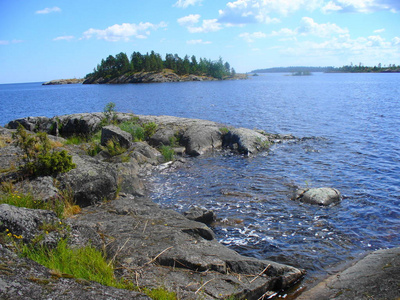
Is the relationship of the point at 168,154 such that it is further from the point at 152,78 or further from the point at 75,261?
the point at 152,78

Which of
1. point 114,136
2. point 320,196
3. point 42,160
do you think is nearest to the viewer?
point 42,160

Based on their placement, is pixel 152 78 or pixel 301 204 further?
pixel 152 78

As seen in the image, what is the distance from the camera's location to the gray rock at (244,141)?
2521cm

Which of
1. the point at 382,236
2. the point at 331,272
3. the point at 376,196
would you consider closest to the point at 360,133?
the point at 376,196

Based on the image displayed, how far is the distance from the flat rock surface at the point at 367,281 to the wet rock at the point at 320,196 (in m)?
4.90

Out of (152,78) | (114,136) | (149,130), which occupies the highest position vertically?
(152,78)

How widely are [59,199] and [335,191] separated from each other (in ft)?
40.9

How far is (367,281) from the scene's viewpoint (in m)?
7.72

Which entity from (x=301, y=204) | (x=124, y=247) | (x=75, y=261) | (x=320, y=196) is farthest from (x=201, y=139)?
(x=75, y=261)

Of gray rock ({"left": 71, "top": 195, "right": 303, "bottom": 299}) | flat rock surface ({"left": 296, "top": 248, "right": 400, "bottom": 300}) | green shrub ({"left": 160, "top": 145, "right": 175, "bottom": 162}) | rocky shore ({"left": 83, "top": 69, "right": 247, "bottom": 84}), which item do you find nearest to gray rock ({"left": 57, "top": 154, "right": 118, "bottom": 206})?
gray rock ({"left": 71, "top": 195, "right": 303, "bottom": 299})

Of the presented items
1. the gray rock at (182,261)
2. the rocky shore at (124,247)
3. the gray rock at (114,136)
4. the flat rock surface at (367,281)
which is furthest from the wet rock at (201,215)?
the gray rock at (114,136)

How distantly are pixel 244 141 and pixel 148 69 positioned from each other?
163518 mm

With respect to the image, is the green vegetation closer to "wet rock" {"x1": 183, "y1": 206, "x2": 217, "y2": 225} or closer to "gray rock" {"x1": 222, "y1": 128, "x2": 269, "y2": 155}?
"wet rock" {"x1": 183, "y1": 206, "x2": 217, "y2": 225}

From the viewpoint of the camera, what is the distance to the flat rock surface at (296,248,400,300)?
6912 millimetres
